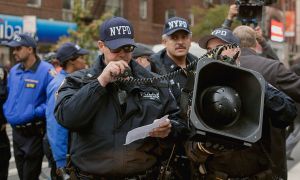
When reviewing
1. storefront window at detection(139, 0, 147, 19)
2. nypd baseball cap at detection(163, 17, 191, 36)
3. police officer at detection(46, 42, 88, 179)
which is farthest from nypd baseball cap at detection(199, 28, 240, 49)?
storefront window at detection(139, 0, 147, 19)

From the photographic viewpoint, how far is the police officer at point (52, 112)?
461 cm

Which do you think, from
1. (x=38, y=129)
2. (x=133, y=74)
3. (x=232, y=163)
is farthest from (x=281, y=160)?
(x=38, y=129)

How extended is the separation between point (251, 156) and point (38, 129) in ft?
10.3

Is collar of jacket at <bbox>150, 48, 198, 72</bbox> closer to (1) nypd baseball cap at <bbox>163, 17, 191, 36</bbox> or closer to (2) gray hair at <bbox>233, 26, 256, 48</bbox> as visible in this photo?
(1) nypd baseball cap at <bbox>163, 17, 191, 36</bbox>

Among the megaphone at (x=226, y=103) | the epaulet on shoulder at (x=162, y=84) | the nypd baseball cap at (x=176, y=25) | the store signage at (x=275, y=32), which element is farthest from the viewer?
the store signage at (x=275, y=32)

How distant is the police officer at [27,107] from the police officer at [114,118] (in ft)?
8.97

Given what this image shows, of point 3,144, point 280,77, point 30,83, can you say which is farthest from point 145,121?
point 3,144

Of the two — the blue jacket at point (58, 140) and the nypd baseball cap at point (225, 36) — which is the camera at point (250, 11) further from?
the blue jacket at point (58, 140)

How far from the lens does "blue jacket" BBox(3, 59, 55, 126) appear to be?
5.65 m

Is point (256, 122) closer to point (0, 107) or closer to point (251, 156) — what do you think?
point (251, 156)

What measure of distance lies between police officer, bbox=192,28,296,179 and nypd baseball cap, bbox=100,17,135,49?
0.61m

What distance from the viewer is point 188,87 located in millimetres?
2740

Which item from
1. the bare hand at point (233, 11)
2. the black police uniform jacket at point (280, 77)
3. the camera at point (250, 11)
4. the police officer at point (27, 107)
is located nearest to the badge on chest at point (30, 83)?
the police officer at point (27, 107)

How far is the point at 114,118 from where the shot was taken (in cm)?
294
